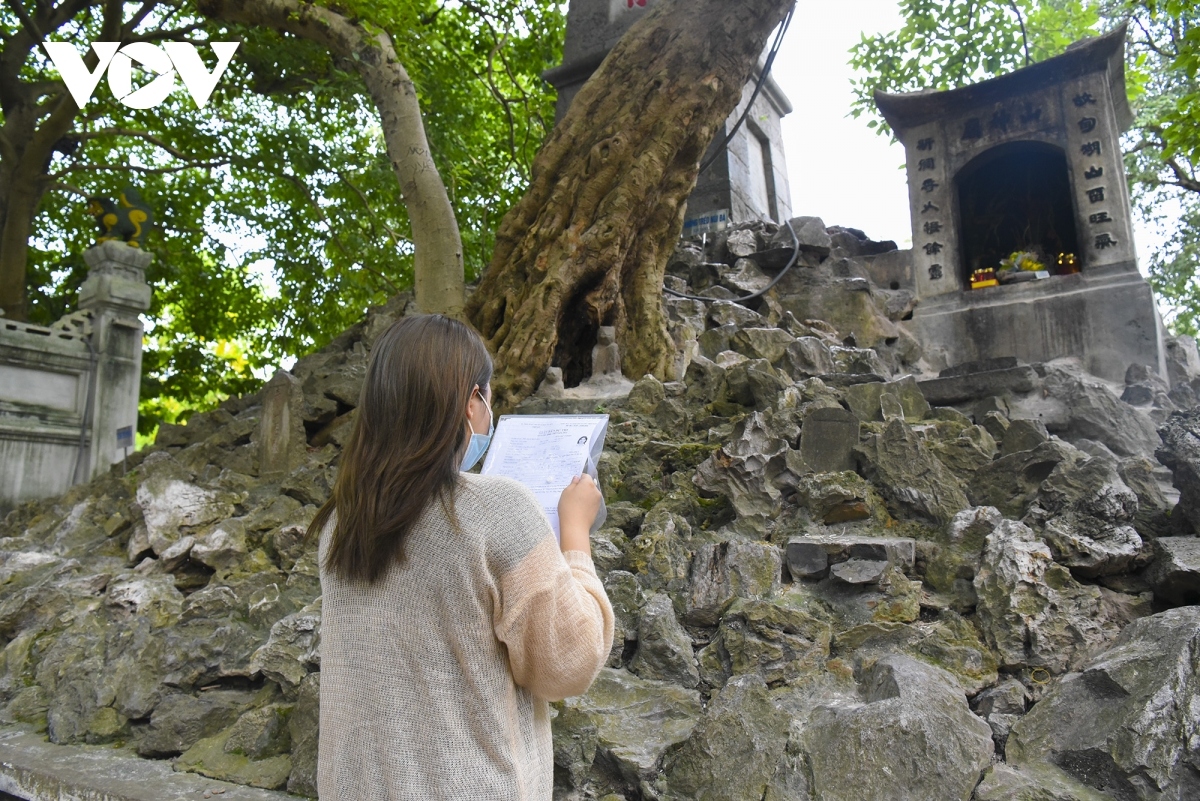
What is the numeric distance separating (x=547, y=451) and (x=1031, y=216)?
9.09 meters

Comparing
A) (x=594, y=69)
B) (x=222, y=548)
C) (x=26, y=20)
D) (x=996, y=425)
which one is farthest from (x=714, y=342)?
(x=26, y=20)

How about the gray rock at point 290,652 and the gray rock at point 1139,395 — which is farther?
the gray rock at point 1139,395

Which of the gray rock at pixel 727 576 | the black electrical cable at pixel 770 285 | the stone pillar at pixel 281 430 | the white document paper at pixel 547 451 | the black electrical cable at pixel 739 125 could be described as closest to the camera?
the white document paper at pixel 547 451

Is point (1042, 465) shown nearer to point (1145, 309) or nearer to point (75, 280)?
point (1145, 309)

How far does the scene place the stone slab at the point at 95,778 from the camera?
10.0 ft

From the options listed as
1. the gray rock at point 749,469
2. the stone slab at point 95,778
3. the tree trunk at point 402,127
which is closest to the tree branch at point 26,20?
the tree trunk at point 402,127

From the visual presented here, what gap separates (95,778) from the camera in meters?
3.25

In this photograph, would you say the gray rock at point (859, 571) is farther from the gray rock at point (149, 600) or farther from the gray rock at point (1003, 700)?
the gray rock at point (149, 600)

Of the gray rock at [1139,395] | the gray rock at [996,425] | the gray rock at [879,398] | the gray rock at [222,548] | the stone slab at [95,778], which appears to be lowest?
the stone slab at [95,778]

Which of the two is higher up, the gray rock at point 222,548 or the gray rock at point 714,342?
the gray rock at point 714,342

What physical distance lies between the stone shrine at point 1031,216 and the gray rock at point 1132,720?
575 cm

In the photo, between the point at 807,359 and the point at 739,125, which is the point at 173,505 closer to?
the point at 807,359

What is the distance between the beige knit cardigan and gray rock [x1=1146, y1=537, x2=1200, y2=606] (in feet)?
8.21

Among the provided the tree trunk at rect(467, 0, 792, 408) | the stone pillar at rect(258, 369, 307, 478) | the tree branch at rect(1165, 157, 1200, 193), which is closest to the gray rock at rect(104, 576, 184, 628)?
the stone pillar at rect(258, 369, 307, 478)
